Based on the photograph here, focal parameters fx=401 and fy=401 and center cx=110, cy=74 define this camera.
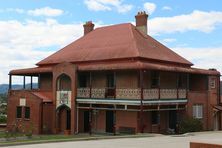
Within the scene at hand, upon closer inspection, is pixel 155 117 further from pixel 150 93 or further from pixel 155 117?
pixel 150 93

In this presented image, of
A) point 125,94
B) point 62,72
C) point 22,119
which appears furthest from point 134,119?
point 22,119

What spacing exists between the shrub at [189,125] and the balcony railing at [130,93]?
2.05 m

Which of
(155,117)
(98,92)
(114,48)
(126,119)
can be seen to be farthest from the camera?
(114,48)

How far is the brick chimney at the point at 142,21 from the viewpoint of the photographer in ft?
126

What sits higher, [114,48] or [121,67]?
[114,48]

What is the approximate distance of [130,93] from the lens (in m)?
30.3

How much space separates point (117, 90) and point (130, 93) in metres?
1.41

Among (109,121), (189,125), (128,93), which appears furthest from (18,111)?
(189,125)

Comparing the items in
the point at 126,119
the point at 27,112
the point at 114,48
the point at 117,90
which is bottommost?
the point at 126,119

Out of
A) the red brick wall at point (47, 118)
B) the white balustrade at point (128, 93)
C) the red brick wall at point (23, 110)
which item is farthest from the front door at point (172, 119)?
the red brick wall at point (23, 110)

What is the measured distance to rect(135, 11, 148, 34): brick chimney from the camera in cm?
3850

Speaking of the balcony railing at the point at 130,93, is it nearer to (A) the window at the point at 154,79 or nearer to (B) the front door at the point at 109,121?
(A) the window at the point at 154,79

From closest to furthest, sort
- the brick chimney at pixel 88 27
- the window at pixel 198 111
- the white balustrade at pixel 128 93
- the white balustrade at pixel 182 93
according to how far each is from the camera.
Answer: the white balustrade at pixel 128 93 → the white balustrade at pixel 182 93 → the window at pixel 198 111 → the brick chimney at pixel 88 27

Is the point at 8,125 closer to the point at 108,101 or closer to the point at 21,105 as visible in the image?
the point at 21,105
